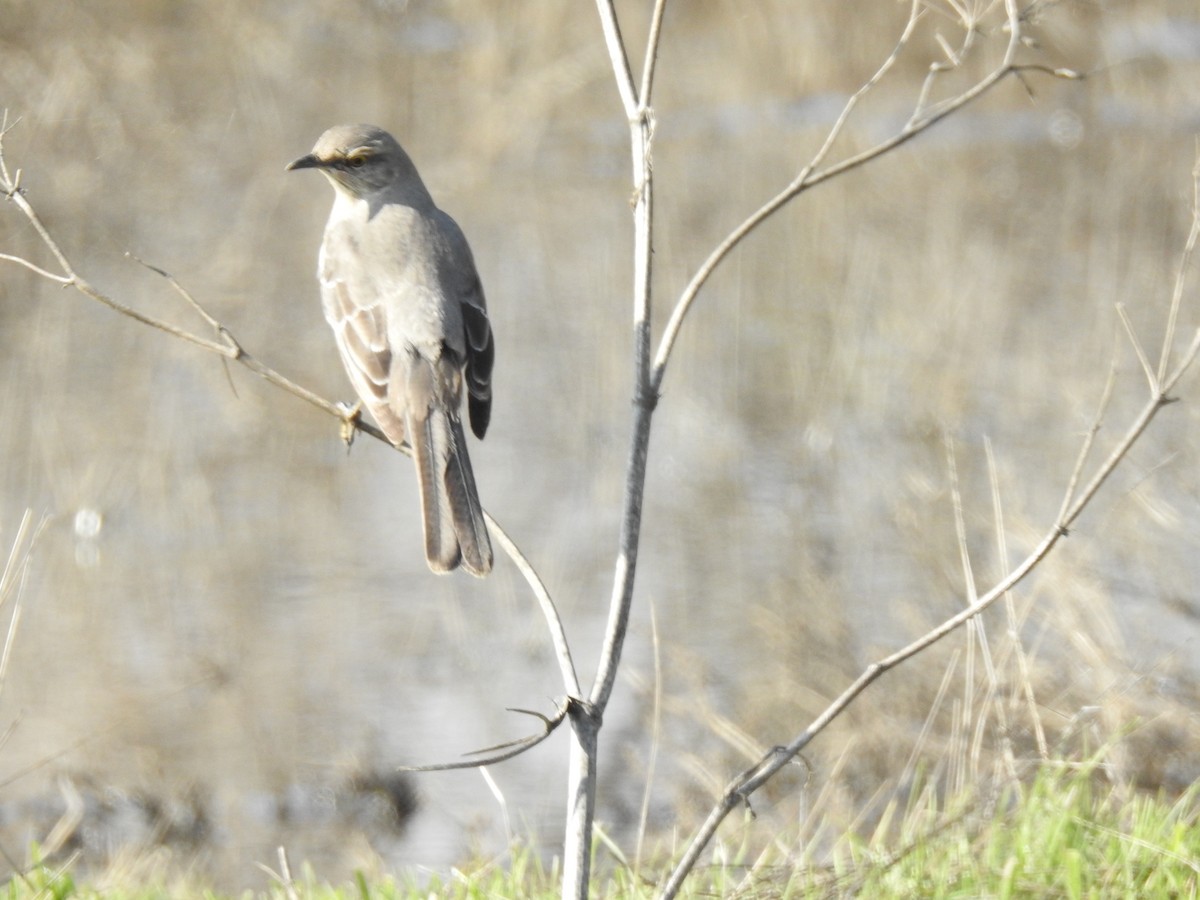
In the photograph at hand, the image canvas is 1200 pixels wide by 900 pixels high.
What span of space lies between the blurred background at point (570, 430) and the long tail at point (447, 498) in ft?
3.13

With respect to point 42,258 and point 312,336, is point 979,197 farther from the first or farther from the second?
point 42,258

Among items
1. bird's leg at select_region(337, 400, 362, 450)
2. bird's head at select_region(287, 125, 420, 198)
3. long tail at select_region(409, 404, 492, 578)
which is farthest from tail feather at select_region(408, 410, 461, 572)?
bird's head at select_region(287, 125, 420, 198)

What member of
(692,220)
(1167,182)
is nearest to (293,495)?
(692,220)

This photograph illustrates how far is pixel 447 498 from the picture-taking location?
4.08 m

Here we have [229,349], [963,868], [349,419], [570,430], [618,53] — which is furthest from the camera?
[570,430]

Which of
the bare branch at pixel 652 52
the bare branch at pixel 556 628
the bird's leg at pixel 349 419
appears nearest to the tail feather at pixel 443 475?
the bird's leg at pixel 349 419

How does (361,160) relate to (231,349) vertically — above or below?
above

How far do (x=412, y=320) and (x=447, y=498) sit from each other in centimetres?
100

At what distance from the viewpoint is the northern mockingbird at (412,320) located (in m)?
4.12

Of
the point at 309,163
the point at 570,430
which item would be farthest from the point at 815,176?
Result: the point at 570,430

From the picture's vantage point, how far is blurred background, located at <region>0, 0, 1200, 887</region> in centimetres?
718

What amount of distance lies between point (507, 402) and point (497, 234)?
2.68 metres

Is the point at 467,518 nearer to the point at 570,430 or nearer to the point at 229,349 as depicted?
the point at 229,349

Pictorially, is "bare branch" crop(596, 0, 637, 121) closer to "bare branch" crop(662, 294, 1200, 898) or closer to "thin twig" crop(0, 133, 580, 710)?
"thin twig" crop(0, 133, 580, 710)
